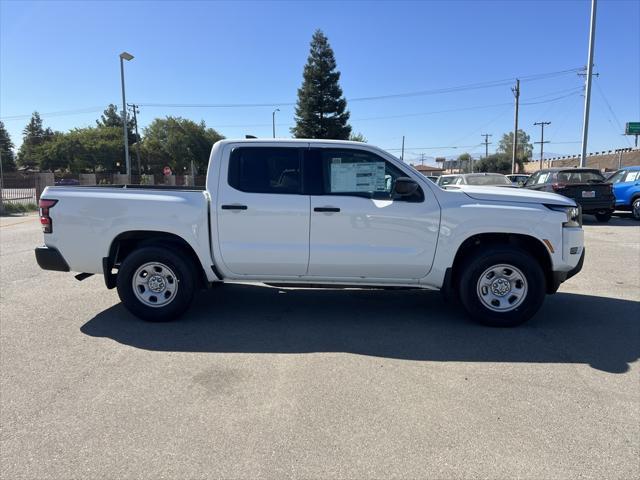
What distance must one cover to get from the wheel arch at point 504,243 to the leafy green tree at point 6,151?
358ft

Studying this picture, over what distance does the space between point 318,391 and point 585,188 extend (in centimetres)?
1377

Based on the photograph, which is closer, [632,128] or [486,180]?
[486,180]

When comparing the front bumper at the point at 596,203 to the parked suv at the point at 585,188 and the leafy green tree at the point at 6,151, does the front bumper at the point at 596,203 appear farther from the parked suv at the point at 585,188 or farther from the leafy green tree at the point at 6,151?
the leafy green tree at the point at 6,151

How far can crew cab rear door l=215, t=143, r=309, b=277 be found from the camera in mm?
4891

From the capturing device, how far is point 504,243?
16.4 feet

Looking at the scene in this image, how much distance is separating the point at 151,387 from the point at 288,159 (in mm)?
2681

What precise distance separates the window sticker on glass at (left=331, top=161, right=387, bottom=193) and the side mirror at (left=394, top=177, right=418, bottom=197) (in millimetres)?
265

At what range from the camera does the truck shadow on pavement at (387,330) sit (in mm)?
4297

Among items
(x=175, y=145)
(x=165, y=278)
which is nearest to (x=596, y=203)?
(x=165, y=278)

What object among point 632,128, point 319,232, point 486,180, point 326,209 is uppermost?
point 632,128

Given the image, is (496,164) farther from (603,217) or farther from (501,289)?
(501,289)

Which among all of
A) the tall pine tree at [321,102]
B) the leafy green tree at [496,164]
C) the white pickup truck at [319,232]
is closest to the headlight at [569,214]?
the white pickup truck at [319,232]

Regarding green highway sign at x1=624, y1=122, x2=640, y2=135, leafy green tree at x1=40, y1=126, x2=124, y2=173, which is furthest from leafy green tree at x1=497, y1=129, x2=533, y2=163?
leafy green tree at x1=40, y1=126, x2=124, y2=173

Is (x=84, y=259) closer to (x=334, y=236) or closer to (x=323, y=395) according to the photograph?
(x=334, y=236)
